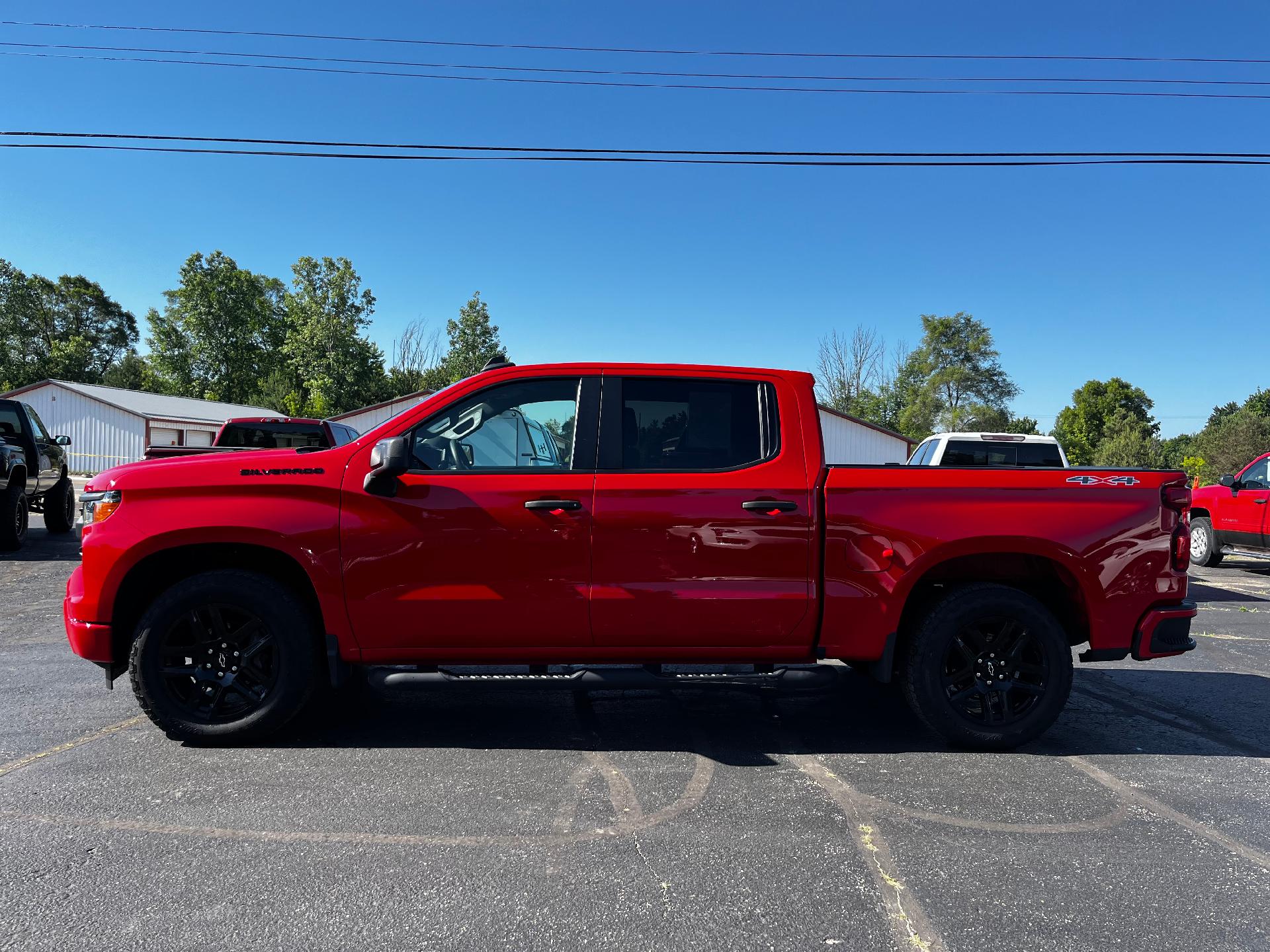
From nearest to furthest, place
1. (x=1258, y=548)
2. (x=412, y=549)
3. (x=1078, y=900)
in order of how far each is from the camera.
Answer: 1. (x=1078, y=900)
2. (x=412, y=549)
3. (x=1258, y=548)

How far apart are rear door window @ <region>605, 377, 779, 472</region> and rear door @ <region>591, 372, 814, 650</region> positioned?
0.01 m

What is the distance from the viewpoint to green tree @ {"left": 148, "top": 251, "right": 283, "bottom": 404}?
71438 millimetres

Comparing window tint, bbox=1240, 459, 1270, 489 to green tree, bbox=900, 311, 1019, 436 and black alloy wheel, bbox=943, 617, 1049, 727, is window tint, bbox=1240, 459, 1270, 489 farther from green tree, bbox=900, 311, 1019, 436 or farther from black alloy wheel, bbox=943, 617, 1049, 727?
green tree, bbox=900, 311, 1019, 436

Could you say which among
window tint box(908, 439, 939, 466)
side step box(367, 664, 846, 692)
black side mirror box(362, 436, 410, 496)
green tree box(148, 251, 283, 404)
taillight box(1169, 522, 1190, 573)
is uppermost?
green tree box(148, 251, 283, 404)

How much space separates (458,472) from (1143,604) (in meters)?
3.54

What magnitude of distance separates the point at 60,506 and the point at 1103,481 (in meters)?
15.3

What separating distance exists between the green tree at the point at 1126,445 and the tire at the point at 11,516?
70669 millimetres

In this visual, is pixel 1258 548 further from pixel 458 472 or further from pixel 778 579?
pixel 458 472

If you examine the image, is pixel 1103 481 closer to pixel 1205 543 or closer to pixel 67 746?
pixel 67 746

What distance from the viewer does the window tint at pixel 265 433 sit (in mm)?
11117

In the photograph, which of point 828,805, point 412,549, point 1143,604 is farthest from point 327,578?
point 1143,604

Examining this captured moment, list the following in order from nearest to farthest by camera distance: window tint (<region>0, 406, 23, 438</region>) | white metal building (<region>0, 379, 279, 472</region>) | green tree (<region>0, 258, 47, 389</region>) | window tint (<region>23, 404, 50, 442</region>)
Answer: window tint (<region>0, 406, 23, 438</region>) → window tint (<region>23, 404, 50, 442</region>) → white metal building (<region>0, 379, 279, 472</region>) → green tree (<region>0, 258, 47, 389</region>)

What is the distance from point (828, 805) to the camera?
3383 millimetres

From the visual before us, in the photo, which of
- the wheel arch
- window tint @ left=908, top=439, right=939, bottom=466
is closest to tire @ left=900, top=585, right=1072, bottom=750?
the wheel arch
